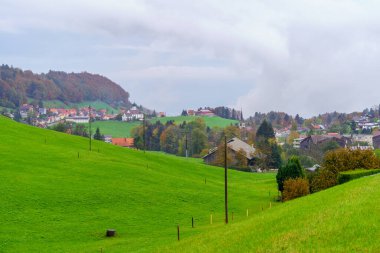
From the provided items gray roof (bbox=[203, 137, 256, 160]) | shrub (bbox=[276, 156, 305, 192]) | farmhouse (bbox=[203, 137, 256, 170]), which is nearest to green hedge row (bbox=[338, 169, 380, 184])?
shrub (bbox=[276, 156, 305, 192])

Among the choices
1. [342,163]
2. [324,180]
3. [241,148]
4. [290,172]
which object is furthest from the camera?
[241,148]

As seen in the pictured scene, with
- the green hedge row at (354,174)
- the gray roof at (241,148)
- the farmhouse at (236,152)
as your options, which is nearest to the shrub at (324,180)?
the green hedge row at (354,174)

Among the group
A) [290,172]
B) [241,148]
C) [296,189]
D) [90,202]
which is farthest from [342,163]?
[241,148]

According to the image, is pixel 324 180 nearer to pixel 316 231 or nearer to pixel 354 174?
pixel 354 174

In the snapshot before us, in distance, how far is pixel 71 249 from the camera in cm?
4675

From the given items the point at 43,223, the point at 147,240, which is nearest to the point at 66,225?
the point at 43,223

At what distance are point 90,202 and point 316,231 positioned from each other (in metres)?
43.9

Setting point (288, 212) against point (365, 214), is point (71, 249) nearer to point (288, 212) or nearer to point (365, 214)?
point (288, 212)

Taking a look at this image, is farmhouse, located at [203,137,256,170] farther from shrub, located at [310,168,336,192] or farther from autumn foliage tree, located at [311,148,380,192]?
autumn foliage tree, located at [311,148,380,192]

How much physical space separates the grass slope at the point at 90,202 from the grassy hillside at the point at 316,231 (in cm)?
1208

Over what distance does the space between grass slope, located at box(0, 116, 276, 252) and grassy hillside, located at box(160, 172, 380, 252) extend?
12.1 m

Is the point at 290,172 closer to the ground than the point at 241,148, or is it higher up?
closer to the ground

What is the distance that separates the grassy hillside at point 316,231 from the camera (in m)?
23.4

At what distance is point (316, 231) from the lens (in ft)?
84.1
